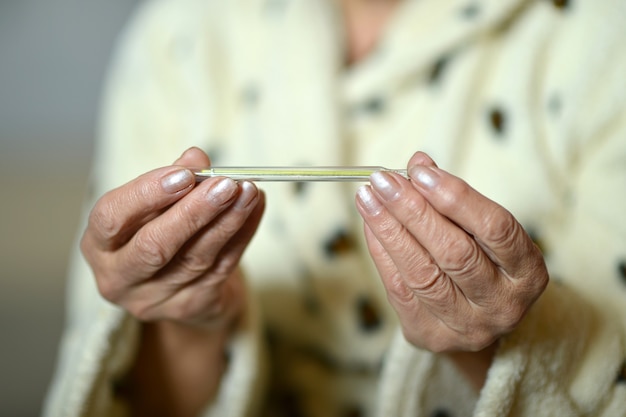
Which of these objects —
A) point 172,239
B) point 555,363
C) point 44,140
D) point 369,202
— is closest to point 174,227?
point 172,239

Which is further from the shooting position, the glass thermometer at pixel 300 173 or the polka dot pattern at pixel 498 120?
the polka dot pattern at pixel 498 120

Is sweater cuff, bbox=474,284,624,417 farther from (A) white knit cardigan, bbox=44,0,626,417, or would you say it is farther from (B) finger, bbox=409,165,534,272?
(B) finger, bbox=409,165,534,272

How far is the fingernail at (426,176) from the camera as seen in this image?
0.33 meters

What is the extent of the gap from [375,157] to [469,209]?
0.30m

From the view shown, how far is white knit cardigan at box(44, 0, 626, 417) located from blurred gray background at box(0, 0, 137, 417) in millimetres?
563

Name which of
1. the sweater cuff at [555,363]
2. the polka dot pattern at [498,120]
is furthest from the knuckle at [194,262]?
the polka dot pattern at [498,120]

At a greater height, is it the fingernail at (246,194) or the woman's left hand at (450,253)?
the fingernail at (246,194)

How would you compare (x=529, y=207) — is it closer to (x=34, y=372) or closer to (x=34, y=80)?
(x=34, y=372)

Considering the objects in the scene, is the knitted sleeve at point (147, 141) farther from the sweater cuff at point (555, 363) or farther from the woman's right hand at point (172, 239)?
the sweater cuff at point (555, 363)

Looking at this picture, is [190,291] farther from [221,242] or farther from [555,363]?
[555,363]

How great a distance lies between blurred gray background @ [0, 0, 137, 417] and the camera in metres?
1.16

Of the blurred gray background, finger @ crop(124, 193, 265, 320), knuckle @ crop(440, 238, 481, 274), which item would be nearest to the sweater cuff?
knuckle @ crop(440, 238, 481, 274)

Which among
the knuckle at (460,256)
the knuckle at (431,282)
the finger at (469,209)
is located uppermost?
the finger at (469,209)

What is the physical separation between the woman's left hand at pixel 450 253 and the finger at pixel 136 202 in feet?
0.39
